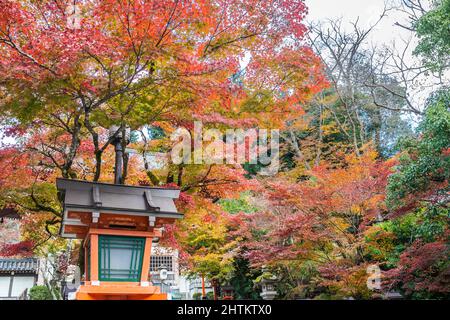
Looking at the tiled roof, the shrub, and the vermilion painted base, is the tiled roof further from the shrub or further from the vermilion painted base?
the vermilion painted base

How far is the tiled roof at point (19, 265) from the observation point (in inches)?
625

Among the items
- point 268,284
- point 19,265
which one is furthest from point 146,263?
point 19,265

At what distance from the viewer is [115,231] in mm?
5656

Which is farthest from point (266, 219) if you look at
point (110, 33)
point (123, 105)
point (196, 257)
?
point (110, 33)

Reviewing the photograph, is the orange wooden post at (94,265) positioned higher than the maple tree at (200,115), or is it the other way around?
the maple tree at (200,115)

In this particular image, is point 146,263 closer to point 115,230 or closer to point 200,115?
point 115,230

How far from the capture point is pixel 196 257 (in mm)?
14508

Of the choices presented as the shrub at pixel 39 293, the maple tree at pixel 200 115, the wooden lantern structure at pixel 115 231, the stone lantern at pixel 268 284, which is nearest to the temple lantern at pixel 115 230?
the wooden lantern structure at pixel 115 231

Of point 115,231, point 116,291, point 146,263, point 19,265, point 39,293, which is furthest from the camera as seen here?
point 19,265

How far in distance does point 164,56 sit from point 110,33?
0.95 m

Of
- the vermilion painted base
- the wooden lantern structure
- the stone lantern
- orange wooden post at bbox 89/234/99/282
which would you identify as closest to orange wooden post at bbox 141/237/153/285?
the wooden lantern structure

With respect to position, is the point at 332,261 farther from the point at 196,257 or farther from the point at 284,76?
the point at 196,257

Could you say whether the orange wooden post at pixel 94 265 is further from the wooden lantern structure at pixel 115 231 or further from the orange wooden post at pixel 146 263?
the orange wooden post at pixel 146 263

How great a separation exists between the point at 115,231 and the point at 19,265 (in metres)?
13.1
